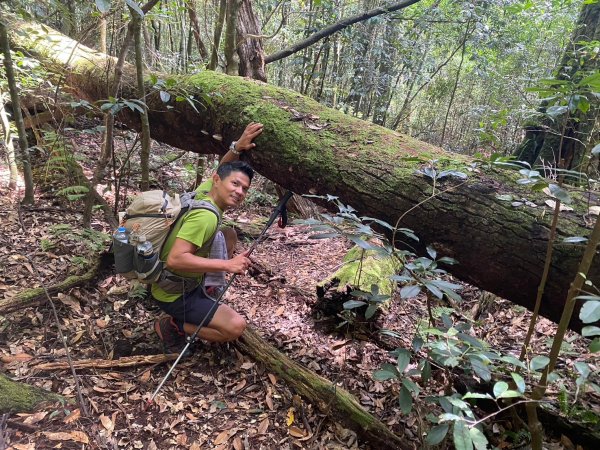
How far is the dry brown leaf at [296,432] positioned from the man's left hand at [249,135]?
2.16 metres

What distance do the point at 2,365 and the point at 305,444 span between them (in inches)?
88.6

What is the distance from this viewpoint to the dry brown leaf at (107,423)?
2477mm

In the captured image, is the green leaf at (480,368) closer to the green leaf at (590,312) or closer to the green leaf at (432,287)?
the green leaf at (432,287)

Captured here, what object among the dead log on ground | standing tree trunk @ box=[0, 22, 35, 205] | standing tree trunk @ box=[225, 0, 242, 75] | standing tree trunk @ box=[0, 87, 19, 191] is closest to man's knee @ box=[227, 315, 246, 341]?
the dead log on ground

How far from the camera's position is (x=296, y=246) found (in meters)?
5.60

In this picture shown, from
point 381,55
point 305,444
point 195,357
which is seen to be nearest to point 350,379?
point 305,444

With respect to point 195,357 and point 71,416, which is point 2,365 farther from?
point 195,357

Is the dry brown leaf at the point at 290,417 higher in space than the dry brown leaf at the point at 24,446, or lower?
lower

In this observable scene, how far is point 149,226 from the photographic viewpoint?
116 inches

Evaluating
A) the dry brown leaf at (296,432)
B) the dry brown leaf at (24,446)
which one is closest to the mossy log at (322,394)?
the dry brown leaf at (296,432)

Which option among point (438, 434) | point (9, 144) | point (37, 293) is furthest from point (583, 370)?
point (9, 144)

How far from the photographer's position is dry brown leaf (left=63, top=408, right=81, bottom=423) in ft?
7.91

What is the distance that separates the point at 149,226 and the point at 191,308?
0.80 m

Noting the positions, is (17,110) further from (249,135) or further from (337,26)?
(337,26)
